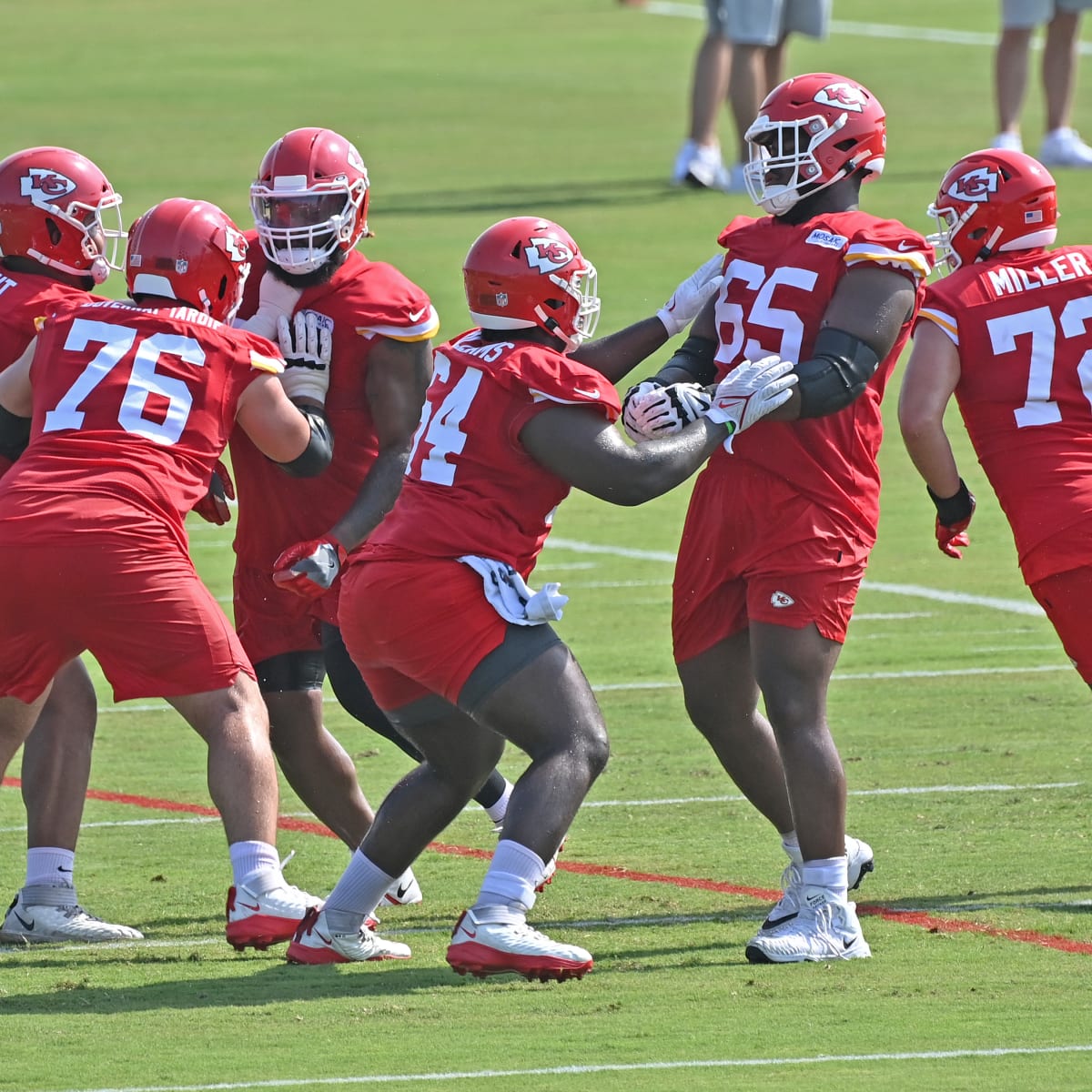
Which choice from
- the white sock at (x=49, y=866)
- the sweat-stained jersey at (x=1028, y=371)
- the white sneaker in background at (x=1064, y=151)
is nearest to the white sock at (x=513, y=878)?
the white sock at (x=49, y=866)

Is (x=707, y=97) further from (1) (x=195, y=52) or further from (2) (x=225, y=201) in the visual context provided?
(1) (x=195, y=52)

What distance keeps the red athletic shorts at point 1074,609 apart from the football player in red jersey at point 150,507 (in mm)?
2151

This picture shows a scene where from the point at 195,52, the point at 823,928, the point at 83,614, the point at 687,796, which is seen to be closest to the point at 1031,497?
the point at 823,928

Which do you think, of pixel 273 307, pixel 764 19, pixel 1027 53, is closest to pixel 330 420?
pixel 273 307

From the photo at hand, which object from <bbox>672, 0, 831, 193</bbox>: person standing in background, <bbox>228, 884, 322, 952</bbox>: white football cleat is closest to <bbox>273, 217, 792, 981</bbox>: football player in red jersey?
<bbox>228, 884, 322, 952</bbox>: white football cleat

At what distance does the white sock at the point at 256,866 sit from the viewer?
6.12m

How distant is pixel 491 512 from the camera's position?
604 centimetres

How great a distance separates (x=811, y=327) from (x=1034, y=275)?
2.66ft

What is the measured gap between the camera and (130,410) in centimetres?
620

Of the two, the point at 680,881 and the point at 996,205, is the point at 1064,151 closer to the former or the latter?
the point at 996,205

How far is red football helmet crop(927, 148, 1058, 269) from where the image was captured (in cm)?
683

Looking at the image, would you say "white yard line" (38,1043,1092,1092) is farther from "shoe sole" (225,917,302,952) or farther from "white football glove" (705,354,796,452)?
"white football glove" (705,354,796,452)

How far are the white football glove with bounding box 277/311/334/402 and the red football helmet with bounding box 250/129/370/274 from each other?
15 centimetres

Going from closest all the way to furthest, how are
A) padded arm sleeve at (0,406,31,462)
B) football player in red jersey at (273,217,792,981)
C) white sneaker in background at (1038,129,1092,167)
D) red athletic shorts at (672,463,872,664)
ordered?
football player in red jersey at (273,217,792,981) → red athletic shorts at (672,463,872,664) → padded arm sleeve at (0,406,31,462) → white sneaker in background at (1038,129,1092,167)
